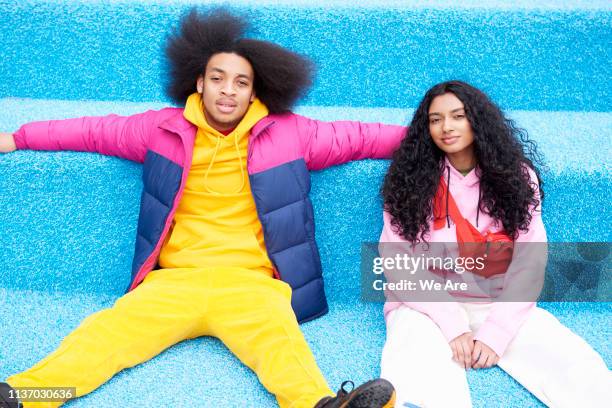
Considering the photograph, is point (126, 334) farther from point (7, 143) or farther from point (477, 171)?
point (477, 171)

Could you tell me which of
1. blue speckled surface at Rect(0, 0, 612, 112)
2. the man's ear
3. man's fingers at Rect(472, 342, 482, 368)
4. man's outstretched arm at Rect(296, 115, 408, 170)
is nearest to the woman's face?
man's outstretched arm at Rect(296, 115, 408, 170)

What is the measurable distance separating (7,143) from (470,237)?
113 centimetres

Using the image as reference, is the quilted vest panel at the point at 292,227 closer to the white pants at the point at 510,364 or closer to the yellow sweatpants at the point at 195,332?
the yellow sweatpants at the point at 195,332

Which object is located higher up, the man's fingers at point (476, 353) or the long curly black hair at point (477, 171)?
the long curly black hair at point (477, 171)

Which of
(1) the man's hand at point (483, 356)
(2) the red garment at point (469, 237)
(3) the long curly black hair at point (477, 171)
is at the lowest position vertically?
(1) the man's hand at point (483, 356)

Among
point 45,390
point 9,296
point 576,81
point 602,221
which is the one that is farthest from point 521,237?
point 9,296

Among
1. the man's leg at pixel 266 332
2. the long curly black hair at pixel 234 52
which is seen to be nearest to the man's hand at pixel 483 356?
the man's leg at pixel 266 332

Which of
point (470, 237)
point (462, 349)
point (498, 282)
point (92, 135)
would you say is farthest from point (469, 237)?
point (92, 135)

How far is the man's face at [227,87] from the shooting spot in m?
1.50

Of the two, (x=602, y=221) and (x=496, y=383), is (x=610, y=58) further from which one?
(x=496, y=383)

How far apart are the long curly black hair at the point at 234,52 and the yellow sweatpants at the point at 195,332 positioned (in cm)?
43

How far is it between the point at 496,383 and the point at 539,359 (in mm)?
100

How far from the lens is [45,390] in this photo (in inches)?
48.5

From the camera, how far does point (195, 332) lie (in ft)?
4.89
